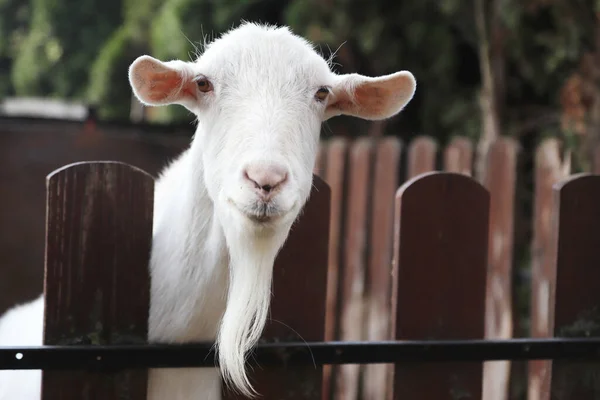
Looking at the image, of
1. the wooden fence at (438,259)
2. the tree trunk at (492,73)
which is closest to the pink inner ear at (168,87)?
the wooden fence at (438,259)

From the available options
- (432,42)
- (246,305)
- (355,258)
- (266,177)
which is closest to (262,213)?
(266,177)

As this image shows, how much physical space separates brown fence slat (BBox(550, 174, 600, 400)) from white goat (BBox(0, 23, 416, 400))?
623mm

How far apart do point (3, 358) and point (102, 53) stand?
10002 mm

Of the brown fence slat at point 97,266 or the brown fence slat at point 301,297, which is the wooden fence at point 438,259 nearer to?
the brown fence slat at point 301,297

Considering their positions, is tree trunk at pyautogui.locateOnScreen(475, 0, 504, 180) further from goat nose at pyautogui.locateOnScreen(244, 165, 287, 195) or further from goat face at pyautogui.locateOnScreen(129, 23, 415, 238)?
goat nose at pyautogui.locateOnScreen(244, 165, 287, 195)

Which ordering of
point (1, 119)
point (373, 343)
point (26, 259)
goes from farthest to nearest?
point (1, 119), point (26, 259), point (373, 343)

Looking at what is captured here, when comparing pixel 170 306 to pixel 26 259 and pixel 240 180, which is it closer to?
pixel 240 180

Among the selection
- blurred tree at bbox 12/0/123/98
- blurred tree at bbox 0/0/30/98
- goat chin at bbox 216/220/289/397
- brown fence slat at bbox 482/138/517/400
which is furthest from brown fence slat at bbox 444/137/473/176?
blurred tree at bbox 0/0/30/98

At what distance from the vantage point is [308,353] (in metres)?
2.10

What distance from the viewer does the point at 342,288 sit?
5.68 metres

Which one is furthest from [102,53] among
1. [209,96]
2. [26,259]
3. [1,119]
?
[209,96]

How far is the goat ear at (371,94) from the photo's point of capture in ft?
7.93

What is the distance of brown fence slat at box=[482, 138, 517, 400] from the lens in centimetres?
438

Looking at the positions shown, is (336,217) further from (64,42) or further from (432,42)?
(64,42)
